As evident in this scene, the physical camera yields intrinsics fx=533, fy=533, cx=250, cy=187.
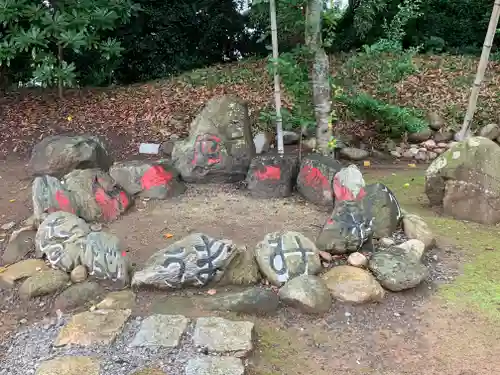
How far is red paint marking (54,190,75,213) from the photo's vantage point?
14.0ft

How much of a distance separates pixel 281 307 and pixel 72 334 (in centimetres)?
117

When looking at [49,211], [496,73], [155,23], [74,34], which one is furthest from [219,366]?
[155,23]

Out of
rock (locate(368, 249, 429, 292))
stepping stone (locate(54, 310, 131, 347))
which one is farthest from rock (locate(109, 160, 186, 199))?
rock (locate(368, 249, 429, 292))

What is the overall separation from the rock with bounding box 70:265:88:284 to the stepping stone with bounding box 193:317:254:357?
95cm

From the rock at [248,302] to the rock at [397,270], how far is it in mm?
692

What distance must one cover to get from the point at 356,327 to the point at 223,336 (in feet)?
2.52

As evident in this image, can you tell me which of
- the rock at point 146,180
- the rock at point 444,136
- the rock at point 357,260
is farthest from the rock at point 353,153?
the rock at point 357,260

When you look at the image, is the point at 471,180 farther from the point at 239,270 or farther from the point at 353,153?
the point at 353,153

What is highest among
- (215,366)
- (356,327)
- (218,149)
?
(218,149)

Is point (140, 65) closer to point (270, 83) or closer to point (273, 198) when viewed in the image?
point (270, 83)

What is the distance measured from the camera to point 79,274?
3.44 metres

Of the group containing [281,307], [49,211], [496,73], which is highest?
[496,73]

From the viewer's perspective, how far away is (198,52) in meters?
10.1

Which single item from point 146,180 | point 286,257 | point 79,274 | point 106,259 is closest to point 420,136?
point 146,180
